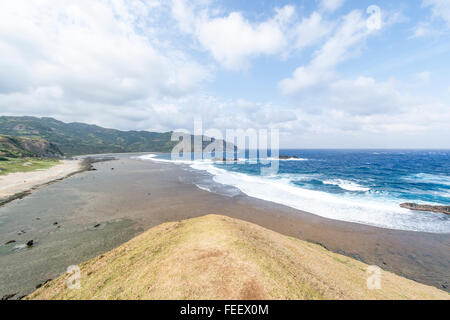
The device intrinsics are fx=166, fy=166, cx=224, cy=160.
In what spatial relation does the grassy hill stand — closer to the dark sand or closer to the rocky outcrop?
the dark sand

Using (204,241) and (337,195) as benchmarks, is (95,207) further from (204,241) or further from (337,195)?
(337,195)

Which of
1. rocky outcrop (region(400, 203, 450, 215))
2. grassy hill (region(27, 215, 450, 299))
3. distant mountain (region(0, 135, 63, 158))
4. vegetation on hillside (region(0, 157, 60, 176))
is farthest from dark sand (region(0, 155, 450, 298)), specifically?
distant mountain (region(0, 135, 63, 158))

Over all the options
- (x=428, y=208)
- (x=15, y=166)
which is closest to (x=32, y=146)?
(x=15, y=166)

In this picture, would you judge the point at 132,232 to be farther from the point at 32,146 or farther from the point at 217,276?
the point at 32,146

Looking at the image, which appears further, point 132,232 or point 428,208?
point 428,208

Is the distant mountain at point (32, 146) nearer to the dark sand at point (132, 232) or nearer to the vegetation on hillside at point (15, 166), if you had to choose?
the vegetation on hillside at point (15, 166)
